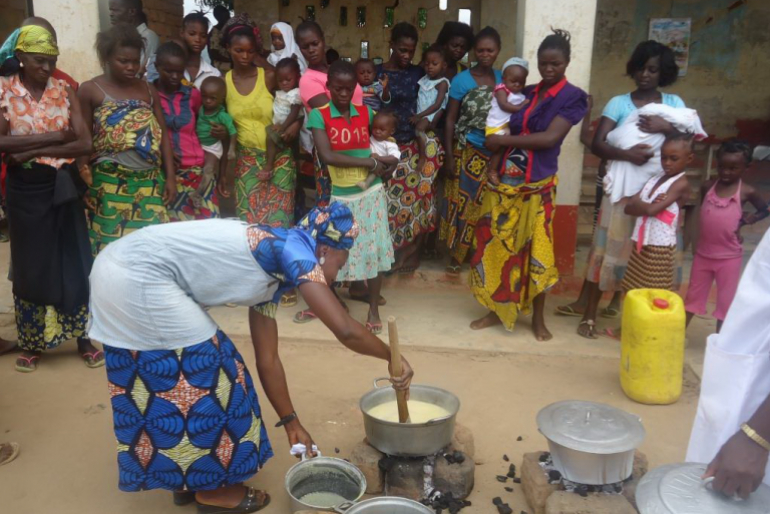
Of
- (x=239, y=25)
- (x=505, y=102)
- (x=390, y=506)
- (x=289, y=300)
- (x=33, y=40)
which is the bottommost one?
(x=289, y=300)

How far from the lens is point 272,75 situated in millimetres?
4762

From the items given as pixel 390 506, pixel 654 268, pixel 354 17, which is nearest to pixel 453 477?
pixel 390 506

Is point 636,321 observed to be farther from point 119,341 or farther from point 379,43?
point 379,43

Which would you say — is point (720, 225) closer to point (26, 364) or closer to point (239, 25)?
point (239, 25)

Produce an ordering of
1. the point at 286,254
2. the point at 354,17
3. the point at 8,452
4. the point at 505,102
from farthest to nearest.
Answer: the point at 354,17
the point at 505,102
the point at 8,452
the point at 286,254

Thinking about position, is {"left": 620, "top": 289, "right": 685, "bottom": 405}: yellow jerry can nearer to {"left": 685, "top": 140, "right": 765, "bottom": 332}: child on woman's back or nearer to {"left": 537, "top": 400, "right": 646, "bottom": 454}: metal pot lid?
{"left": 685, "top": 140, "right": 765, "bottom": 332}: child on woman's back

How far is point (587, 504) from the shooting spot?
254 cm

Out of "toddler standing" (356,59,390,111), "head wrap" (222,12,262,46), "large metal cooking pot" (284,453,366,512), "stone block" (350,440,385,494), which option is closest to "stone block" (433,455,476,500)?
"stone block" (350,440,385,494)

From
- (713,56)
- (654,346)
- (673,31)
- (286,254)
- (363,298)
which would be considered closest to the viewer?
(286,254)

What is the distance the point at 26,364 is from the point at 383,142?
2.58 meters

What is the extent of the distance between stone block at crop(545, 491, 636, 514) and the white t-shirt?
3083 mm

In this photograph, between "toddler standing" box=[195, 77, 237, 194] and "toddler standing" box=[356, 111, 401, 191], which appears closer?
"toddler standing" box=[356, 111, 401, 191]

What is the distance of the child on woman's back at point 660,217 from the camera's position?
4004 mm

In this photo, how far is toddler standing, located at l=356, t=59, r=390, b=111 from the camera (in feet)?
15.8
